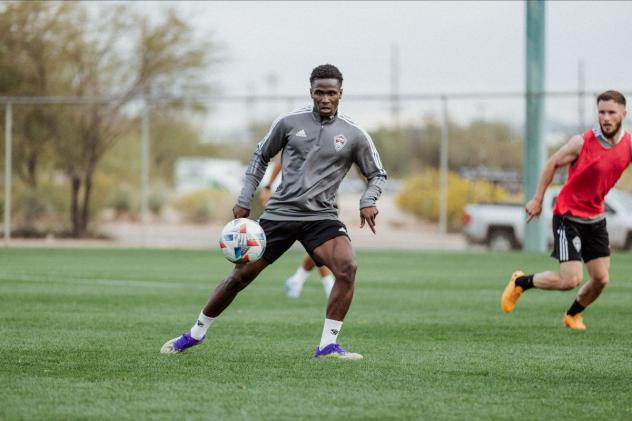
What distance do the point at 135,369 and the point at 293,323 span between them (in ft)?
11.3

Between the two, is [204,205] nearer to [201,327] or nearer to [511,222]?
[511,222]

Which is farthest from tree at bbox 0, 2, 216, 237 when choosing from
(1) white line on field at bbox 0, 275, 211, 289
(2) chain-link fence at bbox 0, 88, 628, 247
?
(1) white line on field at bbox 0, 275, 211, 289

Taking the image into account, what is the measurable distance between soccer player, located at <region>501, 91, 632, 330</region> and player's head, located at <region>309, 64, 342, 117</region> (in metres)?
2.33

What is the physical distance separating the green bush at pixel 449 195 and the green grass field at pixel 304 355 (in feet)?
35.5

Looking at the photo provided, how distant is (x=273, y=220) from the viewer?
8.31 m

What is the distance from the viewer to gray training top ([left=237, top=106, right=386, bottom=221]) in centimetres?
819

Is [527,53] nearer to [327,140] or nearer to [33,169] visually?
[33,169]

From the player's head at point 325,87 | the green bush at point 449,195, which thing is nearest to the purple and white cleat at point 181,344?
the player's head at point 325,87

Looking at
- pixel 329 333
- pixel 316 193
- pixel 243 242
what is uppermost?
pixel 316 193

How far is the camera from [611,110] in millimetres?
9445

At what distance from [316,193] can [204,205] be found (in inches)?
903

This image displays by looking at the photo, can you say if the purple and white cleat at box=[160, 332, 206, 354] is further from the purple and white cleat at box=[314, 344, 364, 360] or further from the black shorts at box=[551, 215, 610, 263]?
the black shorts at box=[551, 215, 610, 263]

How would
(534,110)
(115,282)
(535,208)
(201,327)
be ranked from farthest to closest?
(534,110) < (115,282) < (535,208) < (201,327)

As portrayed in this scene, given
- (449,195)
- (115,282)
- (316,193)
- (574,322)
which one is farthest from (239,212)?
(449,195)
